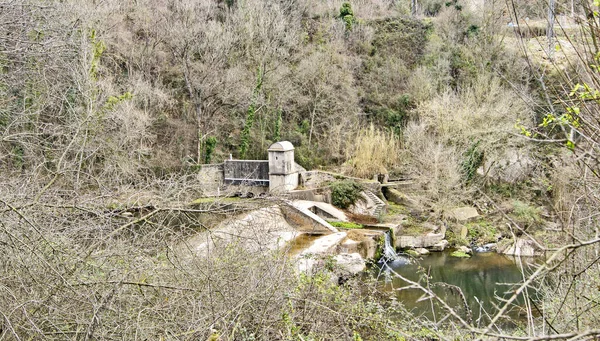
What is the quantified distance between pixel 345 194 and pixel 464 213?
13.6ft

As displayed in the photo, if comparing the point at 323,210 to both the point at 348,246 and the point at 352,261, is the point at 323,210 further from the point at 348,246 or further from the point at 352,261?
the point at 352,261

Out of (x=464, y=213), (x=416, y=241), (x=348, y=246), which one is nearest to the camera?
(x=348, y=246)

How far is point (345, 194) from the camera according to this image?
18.2 meters

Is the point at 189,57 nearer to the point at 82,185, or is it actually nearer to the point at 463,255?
the point at 463,255

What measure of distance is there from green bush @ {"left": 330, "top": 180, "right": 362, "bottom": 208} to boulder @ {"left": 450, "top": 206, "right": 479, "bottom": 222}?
3397 mm

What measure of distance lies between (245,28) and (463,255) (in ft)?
53.0

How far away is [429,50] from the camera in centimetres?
2734

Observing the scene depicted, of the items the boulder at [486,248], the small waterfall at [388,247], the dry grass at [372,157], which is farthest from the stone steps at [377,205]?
the boulder at [486,248]

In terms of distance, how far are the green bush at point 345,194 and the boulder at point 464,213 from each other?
11.1 ft

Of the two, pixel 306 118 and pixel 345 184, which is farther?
pixel 306 118

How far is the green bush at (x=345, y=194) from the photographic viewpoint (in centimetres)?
1816

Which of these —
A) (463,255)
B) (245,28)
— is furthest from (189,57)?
(463,255)

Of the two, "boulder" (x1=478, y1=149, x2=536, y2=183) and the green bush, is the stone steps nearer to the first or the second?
the green bush

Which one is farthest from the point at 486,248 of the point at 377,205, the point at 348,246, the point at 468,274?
the point at 348,246
